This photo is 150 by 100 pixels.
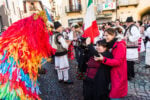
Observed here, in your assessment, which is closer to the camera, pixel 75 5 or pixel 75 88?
pixel 75 88

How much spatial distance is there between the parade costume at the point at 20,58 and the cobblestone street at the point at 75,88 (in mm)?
1345

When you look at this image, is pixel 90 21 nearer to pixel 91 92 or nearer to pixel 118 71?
pixel 118 71

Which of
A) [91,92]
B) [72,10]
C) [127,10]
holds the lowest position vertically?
[91,92]

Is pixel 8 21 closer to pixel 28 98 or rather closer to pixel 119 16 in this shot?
pixel 119 16

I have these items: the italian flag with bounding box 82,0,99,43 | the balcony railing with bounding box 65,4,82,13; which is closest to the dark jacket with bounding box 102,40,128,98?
the italian flag with bounding box 82,0,99,43

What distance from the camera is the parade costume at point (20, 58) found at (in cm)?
188

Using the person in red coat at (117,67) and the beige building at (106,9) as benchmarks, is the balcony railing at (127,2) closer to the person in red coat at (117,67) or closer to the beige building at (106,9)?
the beige building at (106,9)

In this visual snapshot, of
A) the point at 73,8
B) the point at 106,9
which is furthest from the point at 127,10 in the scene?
the point at 73,8

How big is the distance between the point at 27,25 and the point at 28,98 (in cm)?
109

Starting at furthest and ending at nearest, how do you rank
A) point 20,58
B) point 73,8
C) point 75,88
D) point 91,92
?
1. point 73,8
2. point 75,88
3. point 91,92
4. point 20,58

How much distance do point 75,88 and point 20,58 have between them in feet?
7.01

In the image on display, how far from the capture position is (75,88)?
3.65 m

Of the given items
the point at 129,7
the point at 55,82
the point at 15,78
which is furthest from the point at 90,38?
the point at 129,7

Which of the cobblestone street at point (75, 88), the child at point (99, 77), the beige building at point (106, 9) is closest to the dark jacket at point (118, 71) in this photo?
the child at point (99, 77)
